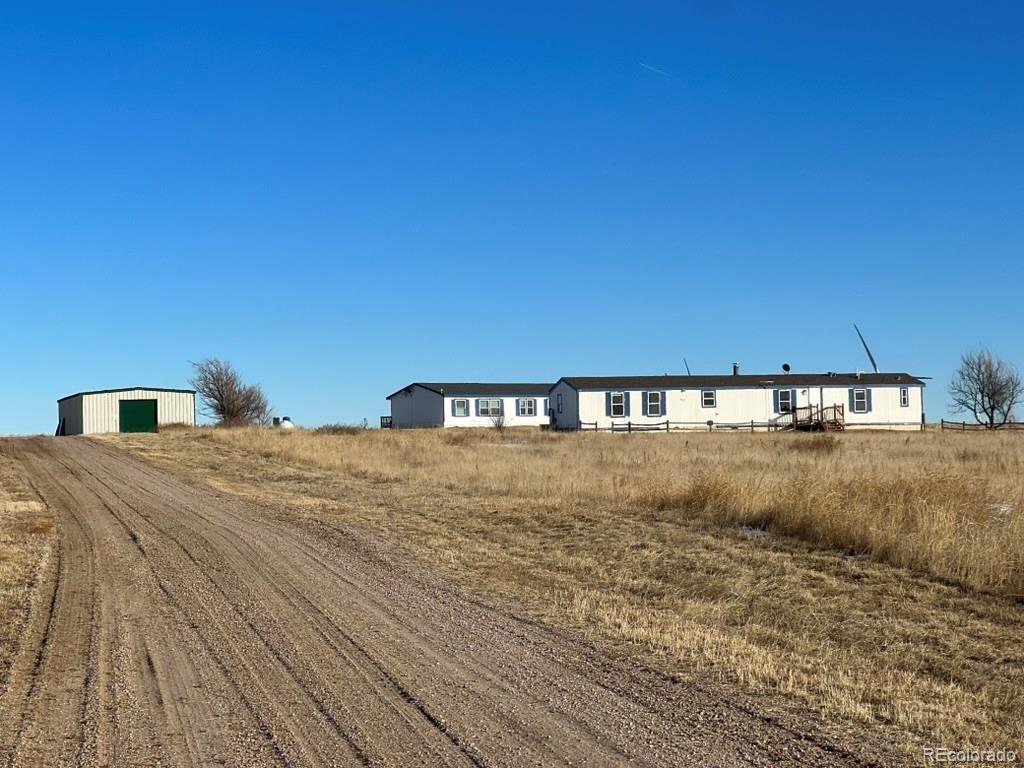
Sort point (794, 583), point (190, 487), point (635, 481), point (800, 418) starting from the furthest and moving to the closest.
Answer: point (800, 418) < point (190, 487) < point (635, 481) < point (794, 583)

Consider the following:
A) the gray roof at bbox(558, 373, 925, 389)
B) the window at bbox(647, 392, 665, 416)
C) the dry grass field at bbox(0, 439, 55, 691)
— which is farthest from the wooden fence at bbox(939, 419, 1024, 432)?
the dry grass field at bbox(0, 439, 55, 691)

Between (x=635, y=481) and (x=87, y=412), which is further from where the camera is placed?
(x=87, y=412)

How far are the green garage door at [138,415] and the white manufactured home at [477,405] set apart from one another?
16.8 meters

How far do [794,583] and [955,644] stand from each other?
2660mm

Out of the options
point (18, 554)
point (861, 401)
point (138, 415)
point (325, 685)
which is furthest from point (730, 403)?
point (325, 685)

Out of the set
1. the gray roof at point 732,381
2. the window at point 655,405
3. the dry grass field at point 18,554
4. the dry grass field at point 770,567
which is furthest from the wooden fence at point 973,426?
the dry grass field at point 18,554

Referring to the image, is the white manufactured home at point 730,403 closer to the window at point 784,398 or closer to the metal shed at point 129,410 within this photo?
the window at point 784,398

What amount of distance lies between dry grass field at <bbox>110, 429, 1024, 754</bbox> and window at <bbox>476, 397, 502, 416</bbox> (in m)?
36.7

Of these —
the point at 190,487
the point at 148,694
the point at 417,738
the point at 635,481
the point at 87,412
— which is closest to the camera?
the point at 417,738

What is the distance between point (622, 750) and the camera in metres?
5.18

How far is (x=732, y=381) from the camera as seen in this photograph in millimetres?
56719

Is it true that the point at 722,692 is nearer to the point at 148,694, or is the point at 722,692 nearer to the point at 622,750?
A: the point at 622,750

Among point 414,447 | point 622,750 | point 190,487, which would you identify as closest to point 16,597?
point 622,750
